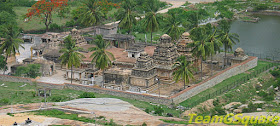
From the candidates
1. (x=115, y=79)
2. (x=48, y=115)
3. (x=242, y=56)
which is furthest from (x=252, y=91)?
(x=48, y=115)

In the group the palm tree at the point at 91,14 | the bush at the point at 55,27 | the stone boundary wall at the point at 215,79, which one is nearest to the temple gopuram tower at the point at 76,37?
the palm tree at the point at 91,14

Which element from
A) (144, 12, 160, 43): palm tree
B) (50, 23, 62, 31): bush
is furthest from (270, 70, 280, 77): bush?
(50, 23, 62, 31): bush

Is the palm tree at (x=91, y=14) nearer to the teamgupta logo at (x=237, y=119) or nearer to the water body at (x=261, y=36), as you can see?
the water body at (x=261, y=36)

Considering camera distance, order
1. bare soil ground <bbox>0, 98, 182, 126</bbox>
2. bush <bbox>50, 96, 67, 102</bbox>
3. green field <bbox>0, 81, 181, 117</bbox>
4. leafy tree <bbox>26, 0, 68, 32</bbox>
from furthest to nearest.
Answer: leafy tree <bbox>26, 0, 68, 32</bbox>
bush <bbox>50, 96, 67, 102</bbox>
green field <bbox>0, 81, 181, 117</bbox>
bare soil ground <bbox>0, 98, 182, 126</bbox>

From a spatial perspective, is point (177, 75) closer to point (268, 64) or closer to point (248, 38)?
point (268, 64)

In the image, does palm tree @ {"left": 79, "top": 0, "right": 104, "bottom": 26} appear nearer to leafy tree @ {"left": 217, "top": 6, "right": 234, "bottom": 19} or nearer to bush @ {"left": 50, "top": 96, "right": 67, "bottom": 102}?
bush @ {"left": 50, "top": 96, "right": 67, "bottom": 102}

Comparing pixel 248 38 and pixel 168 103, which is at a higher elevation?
pixel 248 38
